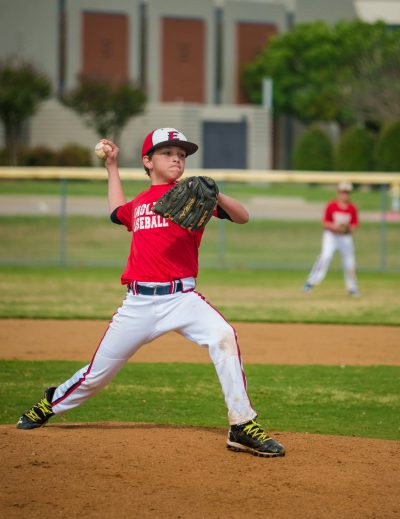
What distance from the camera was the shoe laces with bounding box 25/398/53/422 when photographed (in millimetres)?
6461

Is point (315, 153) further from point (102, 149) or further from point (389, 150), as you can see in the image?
point (102, 149)

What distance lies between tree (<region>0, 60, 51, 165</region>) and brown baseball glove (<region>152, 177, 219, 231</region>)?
1610 inches

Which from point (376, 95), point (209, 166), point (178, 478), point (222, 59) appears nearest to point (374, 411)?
point (178, 478)

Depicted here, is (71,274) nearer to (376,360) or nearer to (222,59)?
(376,360)

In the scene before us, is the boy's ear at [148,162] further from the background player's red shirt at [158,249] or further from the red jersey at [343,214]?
the red jersey at [343,214]

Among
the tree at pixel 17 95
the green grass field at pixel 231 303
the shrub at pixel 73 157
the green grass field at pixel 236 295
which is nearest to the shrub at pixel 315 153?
the green grass field at pixel 231 303

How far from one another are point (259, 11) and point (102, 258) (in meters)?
36.2

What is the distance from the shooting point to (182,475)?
5562 mm

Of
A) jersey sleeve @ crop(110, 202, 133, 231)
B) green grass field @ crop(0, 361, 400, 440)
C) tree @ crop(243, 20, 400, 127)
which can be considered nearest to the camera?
jersey sleeve @ crop(110, 202, 133, 231)

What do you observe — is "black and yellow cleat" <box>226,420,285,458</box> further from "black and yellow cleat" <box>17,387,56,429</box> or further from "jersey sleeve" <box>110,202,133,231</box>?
"jersey sleeve" <box>110,202,133,231</box>

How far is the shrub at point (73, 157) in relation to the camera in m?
43.2

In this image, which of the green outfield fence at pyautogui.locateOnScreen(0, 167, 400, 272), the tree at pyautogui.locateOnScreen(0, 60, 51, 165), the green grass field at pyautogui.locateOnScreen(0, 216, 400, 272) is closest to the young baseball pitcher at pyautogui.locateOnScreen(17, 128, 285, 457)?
the green outfield fence at pyautogui.locateOnScreen(0, 167, 400, 272)

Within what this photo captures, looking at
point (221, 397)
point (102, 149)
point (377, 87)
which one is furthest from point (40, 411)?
point (377, 87)

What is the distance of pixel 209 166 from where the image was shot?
54.1m
